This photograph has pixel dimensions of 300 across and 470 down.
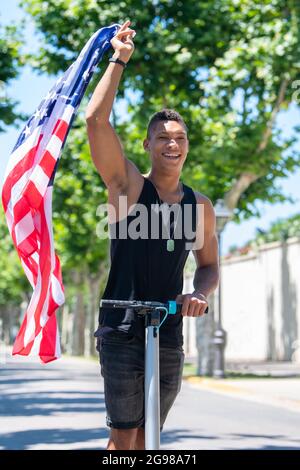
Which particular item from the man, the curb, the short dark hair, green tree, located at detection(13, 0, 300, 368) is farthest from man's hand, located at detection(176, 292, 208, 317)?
green tree, located at detection(13, 0, 300, 368)

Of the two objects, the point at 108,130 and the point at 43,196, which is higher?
the point at 108,130

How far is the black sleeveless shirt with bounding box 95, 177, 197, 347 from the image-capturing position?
2998 mm

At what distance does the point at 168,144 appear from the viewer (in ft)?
10.1

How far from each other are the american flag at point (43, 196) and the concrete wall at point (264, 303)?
2715cm

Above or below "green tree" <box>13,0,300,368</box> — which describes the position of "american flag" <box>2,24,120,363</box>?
below

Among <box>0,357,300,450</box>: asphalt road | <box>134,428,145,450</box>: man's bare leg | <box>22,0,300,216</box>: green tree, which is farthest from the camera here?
<box>22,0,300,216</box>: green tree

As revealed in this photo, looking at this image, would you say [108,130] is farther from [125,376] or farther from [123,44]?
[125,376]

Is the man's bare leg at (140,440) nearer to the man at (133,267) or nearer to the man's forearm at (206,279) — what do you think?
the man at (133,267)

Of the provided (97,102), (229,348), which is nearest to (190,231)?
(97,102)

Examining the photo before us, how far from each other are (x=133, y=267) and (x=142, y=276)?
→ 0.05m

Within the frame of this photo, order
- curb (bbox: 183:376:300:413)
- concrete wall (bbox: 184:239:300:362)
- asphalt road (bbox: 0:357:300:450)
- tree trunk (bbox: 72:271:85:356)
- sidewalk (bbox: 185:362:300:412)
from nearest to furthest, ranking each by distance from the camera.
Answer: asphalt road (bbox: 0:357:300:450) < curb (bbox: 183:376:300:413) < sidewalk (bbox: 185:362:300:412) < concrete wall (bbox: 184:239:300:362) < tree trunk (bbox: 72:271:85:356)

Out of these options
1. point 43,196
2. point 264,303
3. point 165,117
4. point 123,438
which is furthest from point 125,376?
point 264,303

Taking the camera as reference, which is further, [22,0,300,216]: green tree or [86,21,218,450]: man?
[22,0,300,216]: green tree

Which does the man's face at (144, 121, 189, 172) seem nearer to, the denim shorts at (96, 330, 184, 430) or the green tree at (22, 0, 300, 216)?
the denim shorts at (96, 330, 184, 430)
